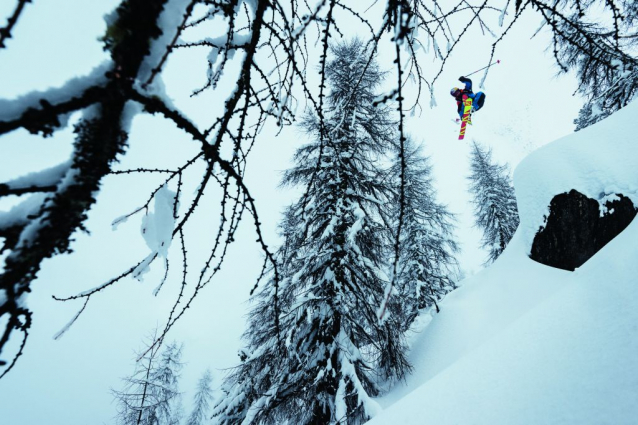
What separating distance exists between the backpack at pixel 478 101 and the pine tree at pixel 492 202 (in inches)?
415

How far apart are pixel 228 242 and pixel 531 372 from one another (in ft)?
7.53

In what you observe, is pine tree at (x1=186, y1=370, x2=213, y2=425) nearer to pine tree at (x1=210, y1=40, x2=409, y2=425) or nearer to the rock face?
pine tree at (x1=210, y1=40, x2=409, y2=425)

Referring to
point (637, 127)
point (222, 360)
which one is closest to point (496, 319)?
point (637, 127)

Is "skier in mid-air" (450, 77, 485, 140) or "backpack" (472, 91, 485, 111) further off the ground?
"skier in mid-air" (450, 77, 485, 140)

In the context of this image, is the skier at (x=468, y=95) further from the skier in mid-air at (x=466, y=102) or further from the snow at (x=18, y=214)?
the snow at (x=18, y=214)

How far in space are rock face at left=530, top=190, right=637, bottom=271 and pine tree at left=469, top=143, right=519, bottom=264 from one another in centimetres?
976

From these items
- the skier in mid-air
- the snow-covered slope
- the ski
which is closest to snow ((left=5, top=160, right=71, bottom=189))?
the snow-covered slope

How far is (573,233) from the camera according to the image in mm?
6461

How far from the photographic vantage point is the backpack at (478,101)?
718 centimetres

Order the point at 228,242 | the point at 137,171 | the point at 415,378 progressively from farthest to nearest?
1. the point at 415,378
2. the point at 228,242
3. the point at 137,171

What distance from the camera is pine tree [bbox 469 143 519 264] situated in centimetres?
1596

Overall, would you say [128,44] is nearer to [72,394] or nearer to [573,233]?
[573,233]

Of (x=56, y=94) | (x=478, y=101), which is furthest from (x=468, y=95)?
(x=56, y=94)

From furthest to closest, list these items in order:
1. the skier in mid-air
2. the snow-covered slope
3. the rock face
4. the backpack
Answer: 1. the skier in mid-air
2. the backpack
3. the rock face
4. the snow-covered slope
